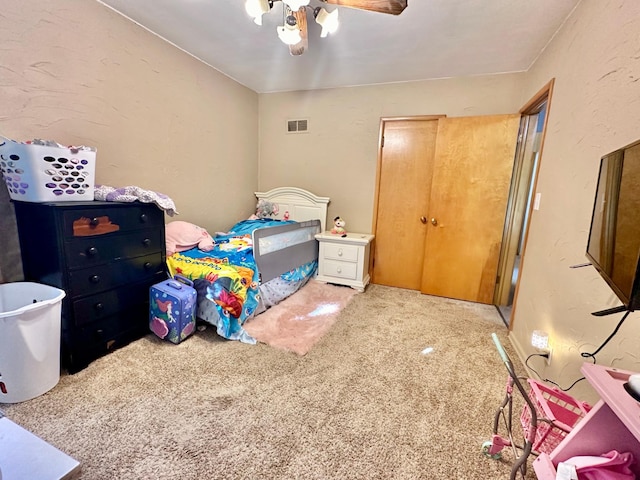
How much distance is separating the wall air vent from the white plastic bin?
3.02m

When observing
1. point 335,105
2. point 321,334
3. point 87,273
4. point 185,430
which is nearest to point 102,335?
point 87,273

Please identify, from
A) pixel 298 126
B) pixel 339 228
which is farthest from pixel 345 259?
pixel 298 126

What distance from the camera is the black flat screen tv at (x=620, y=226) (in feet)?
2.53

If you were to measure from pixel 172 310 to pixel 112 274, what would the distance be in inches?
17.4

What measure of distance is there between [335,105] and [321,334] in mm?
2738

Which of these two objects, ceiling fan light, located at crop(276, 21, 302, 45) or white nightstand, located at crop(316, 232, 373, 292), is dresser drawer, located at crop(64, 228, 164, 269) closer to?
Answer: ceiling fan light, located at crop(276, 21, 302, 45)

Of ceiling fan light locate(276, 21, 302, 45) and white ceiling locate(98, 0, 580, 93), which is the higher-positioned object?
white ceiling locate(98, 0, 580, 93)

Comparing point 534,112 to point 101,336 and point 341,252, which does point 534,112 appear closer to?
point 341,252

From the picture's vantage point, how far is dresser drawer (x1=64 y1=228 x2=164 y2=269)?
1643 mm

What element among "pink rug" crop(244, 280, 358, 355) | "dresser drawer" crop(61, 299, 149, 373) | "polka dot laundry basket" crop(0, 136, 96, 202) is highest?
"polka dot laundry basket" crop(0, 136, 96, 202)

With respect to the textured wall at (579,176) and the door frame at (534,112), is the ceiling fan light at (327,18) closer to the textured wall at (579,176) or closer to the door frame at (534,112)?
the textured wall at (579,176)

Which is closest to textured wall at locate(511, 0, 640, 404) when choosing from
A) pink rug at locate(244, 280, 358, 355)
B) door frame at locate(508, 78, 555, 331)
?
door frame at locate(508, 78, 555, 331)

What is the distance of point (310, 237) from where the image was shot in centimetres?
346

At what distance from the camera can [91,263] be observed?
1.73 m
